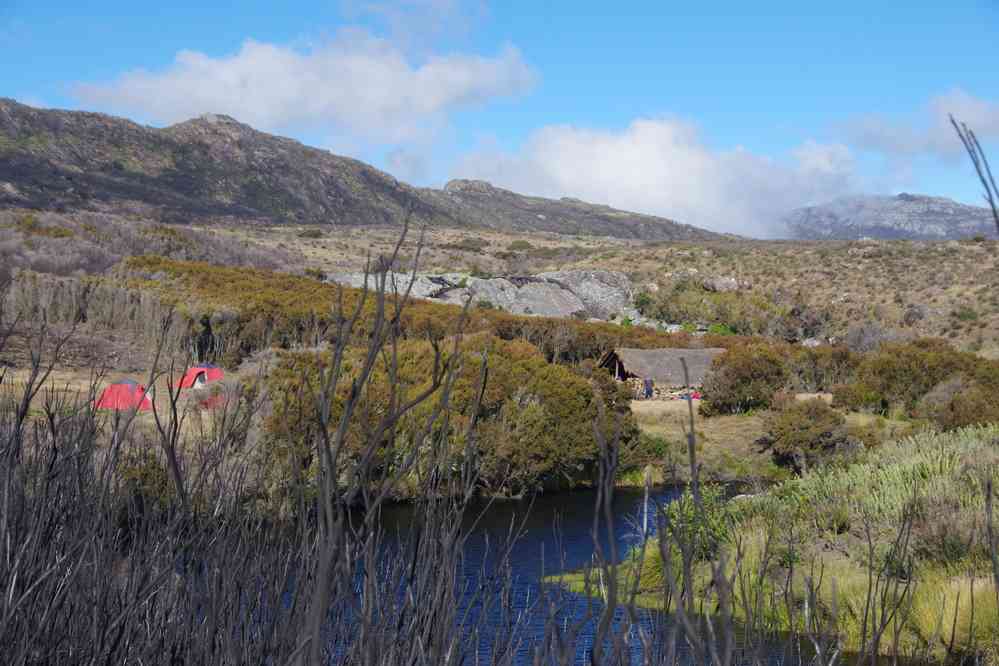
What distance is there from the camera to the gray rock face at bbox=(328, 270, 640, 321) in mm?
44375

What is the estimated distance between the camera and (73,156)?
3711 inches

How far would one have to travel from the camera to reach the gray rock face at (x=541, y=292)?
4438 centimetres

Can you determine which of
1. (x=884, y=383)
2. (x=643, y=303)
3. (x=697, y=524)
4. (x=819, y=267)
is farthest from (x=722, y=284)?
(x=697, y=524)

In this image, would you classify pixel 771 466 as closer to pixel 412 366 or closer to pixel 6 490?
pixel 412 366

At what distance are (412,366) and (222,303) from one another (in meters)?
7.36

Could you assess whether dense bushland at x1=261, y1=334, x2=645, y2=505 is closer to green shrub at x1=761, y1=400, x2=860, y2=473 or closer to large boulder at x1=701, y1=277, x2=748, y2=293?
green shrub at x1=761, y1=400, x2=860, y2=473

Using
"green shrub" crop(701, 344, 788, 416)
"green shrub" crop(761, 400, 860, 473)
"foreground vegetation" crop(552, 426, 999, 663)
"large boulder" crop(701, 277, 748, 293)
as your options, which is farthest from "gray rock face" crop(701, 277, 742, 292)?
"foreground vegetation" crop(552, 426, 999, 663)

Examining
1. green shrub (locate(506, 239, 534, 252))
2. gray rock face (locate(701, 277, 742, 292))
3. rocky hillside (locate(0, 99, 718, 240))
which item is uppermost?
rocky hillside (locate(0, 99, 718, 240))

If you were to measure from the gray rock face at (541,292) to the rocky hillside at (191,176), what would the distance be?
24.0m

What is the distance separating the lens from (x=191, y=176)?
104 metres

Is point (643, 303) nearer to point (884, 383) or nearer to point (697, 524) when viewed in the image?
point (884, 383)

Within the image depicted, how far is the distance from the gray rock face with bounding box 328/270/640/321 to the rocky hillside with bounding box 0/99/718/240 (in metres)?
24.0

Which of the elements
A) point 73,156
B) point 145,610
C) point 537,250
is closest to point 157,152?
point 73,156

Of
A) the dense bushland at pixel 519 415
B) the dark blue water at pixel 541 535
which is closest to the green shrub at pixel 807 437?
the dense bushland at pixel 519 415
